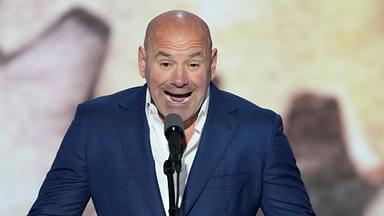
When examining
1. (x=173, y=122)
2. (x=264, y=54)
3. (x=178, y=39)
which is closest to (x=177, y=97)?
(x=178, y=39)

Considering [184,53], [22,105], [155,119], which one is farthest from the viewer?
[22,105]

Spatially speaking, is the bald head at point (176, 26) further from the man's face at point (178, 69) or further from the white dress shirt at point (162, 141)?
the white dress shirt at point (162, 141)

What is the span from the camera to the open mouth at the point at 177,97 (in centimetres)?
167

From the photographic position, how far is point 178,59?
1.63 metres

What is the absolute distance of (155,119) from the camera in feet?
5.83

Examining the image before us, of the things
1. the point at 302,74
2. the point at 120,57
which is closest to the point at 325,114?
the point at 302,74

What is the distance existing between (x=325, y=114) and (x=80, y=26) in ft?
2.86

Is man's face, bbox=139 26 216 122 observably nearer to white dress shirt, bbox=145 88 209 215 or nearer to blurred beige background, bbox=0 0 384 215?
white dress shirt, bbox=145 88 209 215

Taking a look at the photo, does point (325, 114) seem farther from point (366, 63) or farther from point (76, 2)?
point (76, 2)

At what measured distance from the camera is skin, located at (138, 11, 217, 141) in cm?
163

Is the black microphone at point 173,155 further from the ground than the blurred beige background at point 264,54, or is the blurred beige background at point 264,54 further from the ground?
the blurred beige background at point 264,54

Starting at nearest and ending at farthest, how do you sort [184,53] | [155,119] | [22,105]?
[184,53], [155,119], [22,105]

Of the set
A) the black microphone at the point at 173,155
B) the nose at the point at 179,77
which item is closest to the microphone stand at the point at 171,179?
the black microphone at the point at 173,155

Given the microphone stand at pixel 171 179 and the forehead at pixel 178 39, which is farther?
the forehead at pixel 178 39
